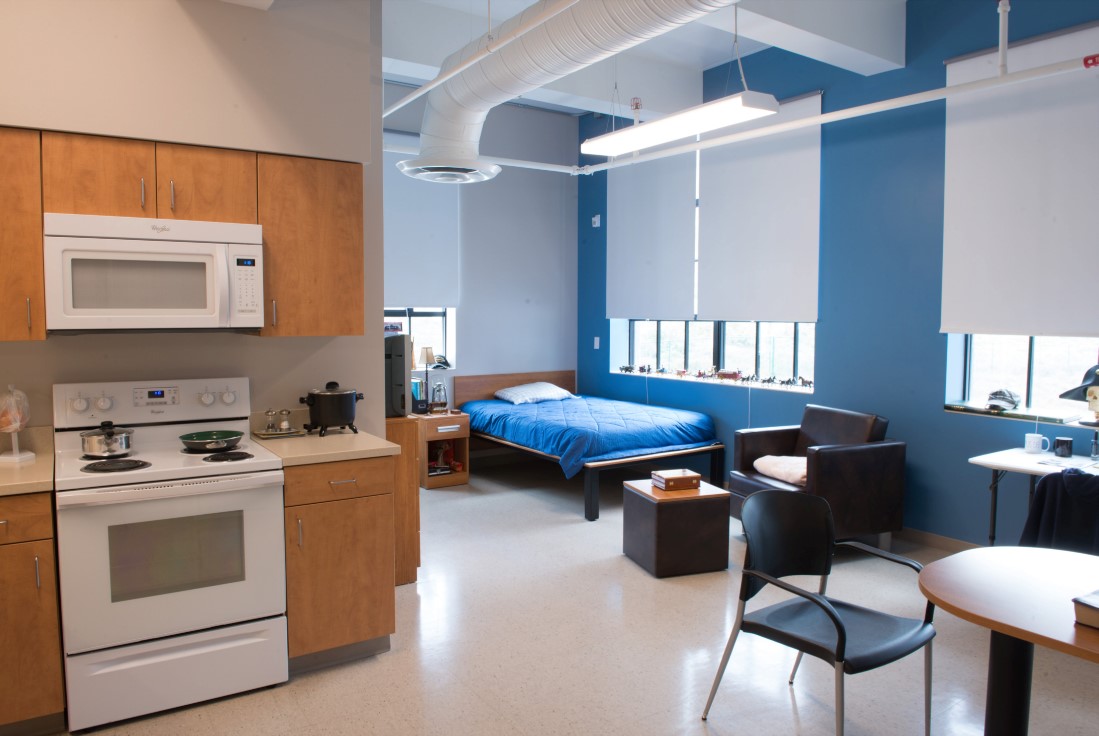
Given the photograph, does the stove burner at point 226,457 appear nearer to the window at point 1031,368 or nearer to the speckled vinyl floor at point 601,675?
the speckled vinyl floor at point 601,675

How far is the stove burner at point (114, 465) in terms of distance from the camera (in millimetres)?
2551

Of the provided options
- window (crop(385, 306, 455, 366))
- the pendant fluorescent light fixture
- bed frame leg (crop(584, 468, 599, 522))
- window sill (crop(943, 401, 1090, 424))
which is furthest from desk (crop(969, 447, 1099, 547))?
window (crop(385, 306, 455, 366))

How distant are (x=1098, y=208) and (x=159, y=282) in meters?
4.38

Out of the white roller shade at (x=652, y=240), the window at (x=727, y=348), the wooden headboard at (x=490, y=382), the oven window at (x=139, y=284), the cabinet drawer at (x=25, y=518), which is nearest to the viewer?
the cabinet drawer at (x=25, y=518)

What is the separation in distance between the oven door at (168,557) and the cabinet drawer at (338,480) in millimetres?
77

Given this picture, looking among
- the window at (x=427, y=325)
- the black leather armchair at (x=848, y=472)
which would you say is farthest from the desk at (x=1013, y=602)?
the window at (x=427, y=325)

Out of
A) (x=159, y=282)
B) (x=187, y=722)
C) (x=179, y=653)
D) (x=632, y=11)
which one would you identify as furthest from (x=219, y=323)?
(x=632, y=11)

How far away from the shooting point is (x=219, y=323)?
116 inches

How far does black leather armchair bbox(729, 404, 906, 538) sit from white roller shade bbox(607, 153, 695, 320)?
64.2 inches

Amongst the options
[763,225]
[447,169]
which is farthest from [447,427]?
[763,225]

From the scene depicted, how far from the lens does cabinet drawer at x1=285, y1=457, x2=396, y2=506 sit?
284 cm

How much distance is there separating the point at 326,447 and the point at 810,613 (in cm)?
194

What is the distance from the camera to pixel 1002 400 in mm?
4238

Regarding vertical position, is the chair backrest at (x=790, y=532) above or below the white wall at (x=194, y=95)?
below
